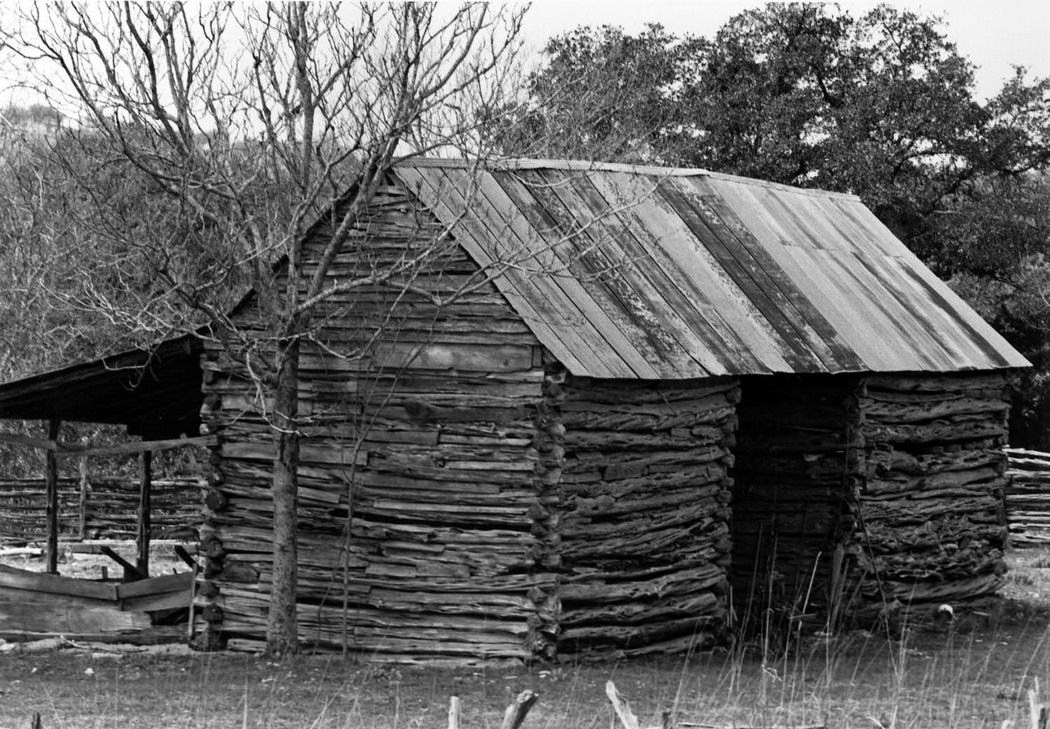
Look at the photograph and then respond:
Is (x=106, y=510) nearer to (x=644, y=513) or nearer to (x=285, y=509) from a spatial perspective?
(x=285, y=509)

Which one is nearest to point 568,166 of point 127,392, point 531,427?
point 531,427

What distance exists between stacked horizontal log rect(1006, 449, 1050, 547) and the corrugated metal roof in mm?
6251

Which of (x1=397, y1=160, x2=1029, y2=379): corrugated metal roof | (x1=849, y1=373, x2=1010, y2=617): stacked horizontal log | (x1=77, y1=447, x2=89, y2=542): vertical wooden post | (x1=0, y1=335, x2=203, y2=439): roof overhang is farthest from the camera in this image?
(x1=77, y1=447, x2=89, y2=542): vertical wooden post

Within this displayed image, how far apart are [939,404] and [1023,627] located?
227cm

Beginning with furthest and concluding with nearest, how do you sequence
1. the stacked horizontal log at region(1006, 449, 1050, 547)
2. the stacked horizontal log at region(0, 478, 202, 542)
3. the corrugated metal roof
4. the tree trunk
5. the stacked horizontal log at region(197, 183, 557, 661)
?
the stacked horizontal log at region(0, 478, 202, 542), the stacked horizontal log at region(1006, 449, 1050, 547), the corrugated metal roof, the tree trunk, the stacked horizontal log at region(197, 183, 557, 661)

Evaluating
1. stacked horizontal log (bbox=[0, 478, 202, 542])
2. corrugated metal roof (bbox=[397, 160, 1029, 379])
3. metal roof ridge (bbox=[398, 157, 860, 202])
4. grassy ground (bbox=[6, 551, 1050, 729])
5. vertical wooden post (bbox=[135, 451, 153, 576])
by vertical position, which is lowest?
stacked horizontal log (bbox=[0, 478, 202, 542])

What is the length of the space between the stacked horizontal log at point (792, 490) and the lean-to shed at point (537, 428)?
4 cm

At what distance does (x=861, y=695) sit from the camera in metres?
10.9

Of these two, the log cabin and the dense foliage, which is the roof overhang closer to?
the log cabin

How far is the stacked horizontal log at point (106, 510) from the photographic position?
905 inches

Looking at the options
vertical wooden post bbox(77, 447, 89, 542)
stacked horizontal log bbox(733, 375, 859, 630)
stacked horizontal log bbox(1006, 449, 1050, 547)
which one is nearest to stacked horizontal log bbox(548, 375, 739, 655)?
stacked horizontal log bbox(733, 375, 859, 630)

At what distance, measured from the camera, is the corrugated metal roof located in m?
11.9

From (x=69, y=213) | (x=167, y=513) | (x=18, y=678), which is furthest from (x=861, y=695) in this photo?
(x=167, y=513)

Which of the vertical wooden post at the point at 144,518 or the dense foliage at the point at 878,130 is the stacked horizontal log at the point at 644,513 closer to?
the vertical wooden post at the point at 144,518
